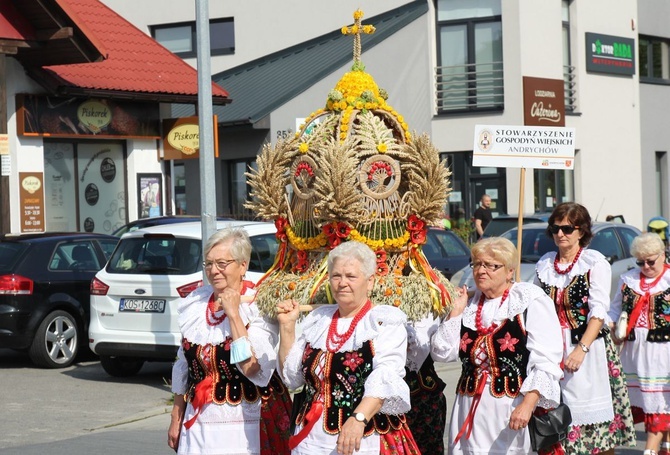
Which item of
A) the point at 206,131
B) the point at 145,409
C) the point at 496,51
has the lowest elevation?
the point at 145,409

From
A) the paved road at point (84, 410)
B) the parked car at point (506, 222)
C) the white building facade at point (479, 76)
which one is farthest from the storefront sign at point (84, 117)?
the white building facade at point (479, 76)

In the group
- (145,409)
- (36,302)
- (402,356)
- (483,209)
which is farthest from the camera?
(483,209)

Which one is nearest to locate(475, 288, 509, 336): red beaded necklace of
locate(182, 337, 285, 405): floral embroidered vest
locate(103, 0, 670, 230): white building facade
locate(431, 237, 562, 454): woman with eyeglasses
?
locate(431, 237, 562, 454): woman with eyeglasses

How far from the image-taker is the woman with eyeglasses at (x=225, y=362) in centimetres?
527

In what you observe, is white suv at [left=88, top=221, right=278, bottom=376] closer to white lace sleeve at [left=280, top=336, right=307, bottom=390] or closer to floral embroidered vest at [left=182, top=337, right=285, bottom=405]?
floral embroidered vest at [left=182, top=337, right=285, bottom=405]

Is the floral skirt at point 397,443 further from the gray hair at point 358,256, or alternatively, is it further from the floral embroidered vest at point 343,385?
the gray hair at point 358,256

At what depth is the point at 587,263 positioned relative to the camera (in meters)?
7.15

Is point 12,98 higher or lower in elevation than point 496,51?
lower

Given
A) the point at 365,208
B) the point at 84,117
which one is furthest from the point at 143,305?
the point at 84,117

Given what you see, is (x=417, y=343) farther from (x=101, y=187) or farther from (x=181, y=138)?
(x=101, y=187)

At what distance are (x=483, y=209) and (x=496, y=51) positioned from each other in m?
7.06

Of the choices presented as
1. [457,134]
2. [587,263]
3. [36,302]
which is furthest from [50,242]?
[457,134]

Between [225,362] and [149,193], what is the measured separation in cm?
1709

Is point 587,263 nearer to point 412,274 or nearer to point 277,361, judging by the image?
point 412,274
